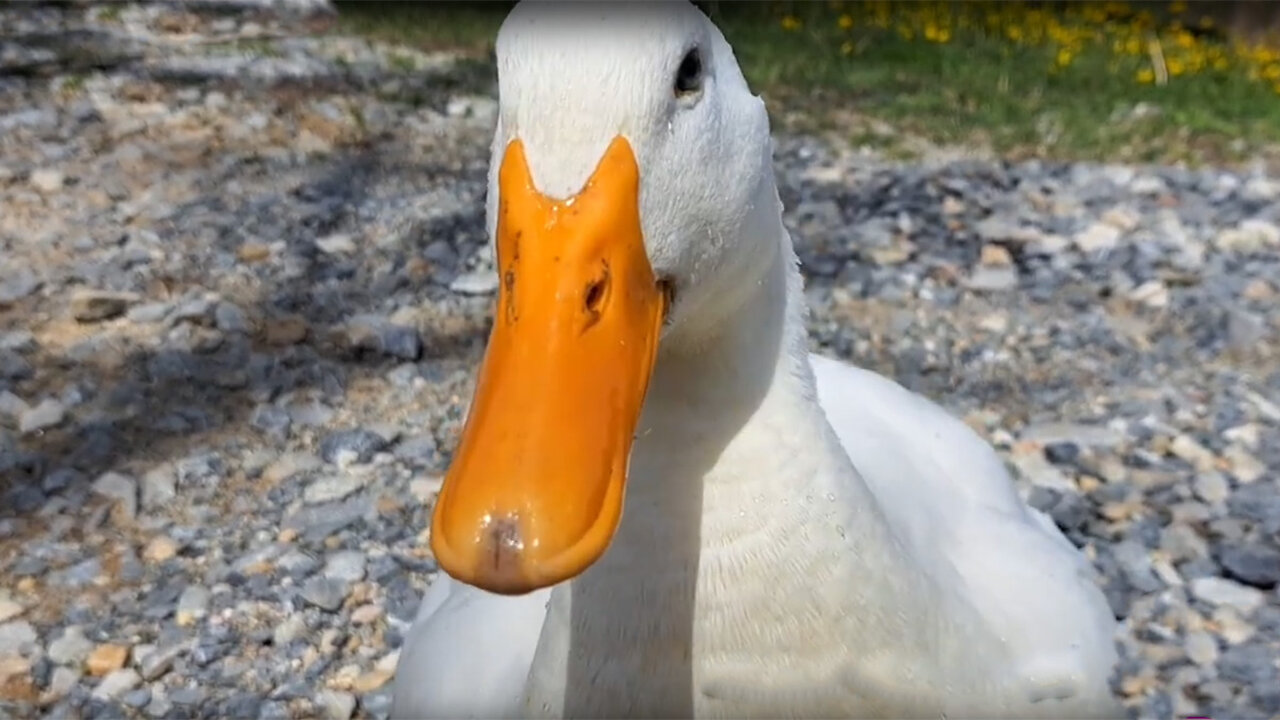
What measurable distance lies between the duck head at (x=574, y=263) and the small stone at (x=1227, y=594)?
6.63 feet

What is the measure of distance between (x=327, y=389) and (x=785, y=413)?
2.41m

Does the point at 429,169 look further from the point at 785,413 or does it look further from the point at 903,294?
the point at 785,413

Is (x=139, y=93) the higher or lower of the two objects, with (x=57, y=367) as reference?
higher

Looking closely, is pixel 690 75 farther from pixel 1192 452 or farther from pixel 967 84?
pixel 967 84

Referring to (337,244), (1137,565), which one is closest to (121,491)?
(337,244)

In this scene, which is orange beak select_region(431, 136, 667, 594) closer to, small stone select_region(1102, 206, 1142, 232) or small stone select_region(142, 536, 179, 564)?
small stone select_region(142, 536, 179, 564)

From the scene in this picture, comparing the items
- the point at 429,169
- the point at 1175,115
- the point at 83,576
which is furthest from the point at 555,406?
the point at 1175,115

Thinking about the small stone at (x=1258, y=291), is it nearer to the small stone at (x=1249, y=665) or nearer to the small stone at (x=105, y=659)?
the small stone at (x=1249, y=665)

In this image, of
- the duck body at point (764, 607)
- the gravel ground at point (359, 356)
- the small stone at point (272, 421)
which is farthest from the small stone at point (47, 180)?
the duck body at point (764, 607)

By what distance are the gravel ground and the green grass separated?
0.52m

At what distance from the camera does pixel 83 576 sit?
3123 mm

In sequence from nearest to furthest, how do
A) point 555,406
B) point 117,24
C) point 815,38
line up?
1. point 555,406
2. point 117,24
3. point 815,38

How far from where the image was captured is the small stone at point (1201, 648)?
2848mm

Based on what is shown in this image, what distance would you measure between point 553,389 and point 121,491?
236cm
